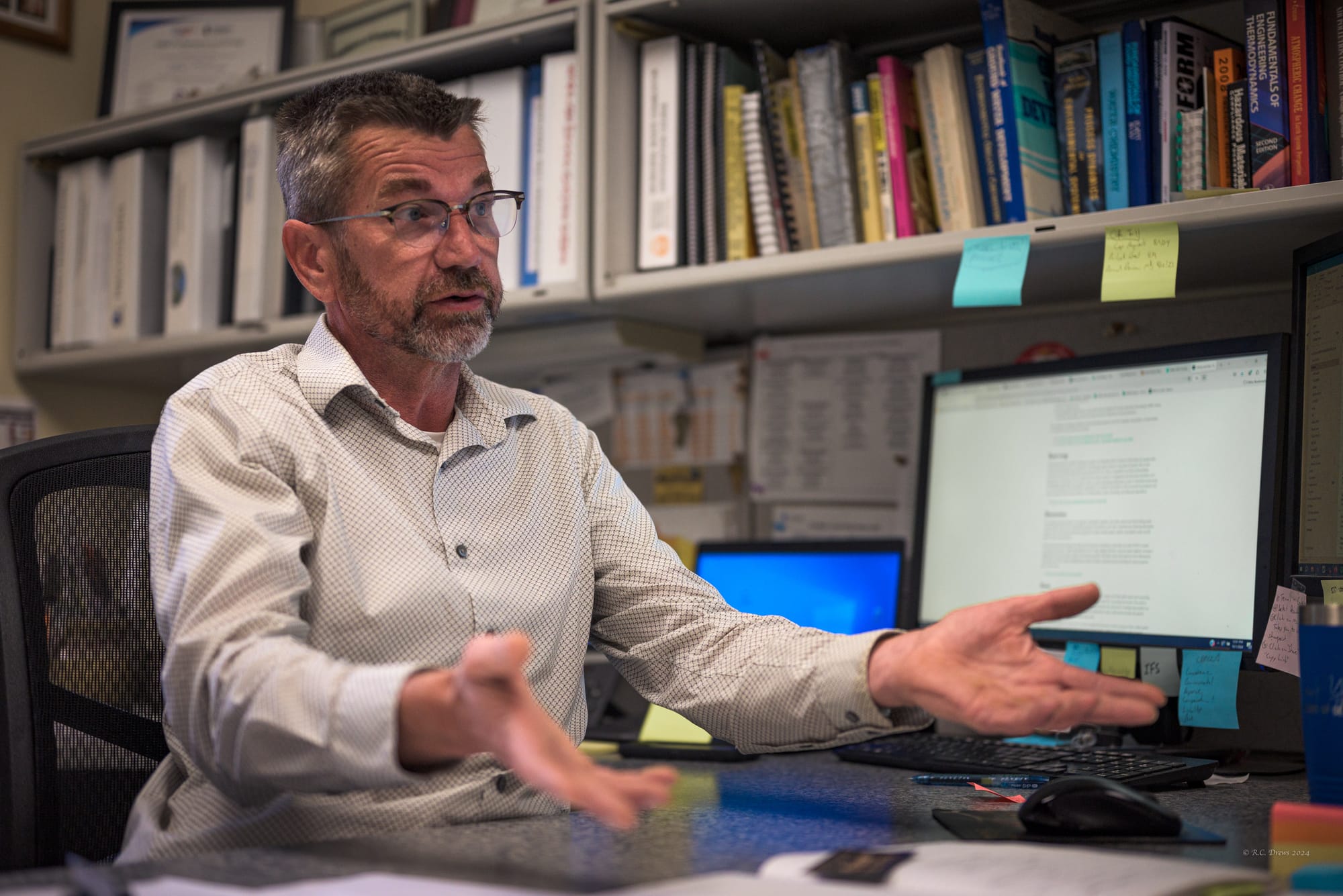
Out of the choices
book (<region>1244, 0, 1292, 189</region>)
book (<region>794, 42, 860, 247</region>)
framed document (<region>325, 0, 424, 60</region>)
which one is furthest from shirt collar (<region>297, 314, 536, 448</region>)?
framed document (<region>325, 0, 424, 60</region>)

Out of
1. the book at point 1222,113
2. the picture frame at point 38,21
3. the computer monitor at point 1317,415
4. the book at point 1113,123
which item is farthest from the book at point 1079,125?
the picture frame at point 38,21

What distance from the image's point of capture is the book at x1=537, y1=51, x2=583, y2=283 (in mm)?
1583

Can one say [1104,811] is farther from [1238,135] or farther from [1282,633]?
[1238,135]

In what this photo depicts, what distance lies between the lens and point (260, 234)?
189 cm

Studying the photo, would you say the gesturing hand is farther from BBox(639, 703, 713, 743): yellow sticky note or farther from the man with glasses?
BBox(639, 703, 713, 743): yellow sticky note

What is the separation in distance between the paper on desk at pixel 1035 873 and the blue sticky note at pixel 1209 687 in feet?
1.67

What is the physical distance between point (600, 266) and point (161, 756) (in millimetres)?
761

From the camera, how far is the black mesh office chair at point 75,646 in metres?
0.99

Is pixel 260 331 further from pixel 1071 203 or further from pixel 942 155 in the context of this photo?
pixel 1071 203

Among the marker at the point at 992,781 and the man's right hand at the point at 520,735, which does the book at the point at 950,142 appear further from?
the man's right hand at the point at 520,735

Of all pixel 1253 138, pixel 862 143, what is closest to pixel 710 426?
pixel 862 143

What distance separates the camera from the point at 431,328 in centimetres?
115

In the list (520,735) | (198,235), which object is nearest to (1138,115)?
(520,735)

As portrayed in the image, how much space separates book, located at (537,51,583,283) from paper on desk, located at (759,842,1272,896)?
974mm
